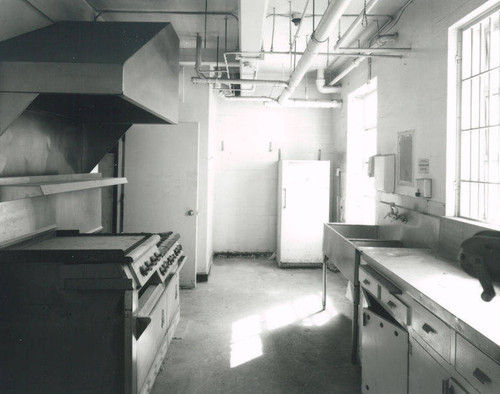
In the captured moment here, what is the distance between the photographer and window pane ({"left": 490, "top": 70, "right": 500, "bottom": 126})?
2.51m

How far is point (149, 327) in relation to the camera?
2.19 m

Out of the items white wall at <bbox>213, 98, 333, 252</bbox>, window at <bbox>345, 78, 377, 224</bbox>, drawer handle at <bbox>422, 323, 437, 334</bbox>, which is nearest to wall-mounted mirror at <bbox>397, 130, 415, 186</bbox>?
window at <bbox>345, 78, 377, 224</bbox>

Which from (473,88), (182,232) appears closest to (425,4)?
(473,88)

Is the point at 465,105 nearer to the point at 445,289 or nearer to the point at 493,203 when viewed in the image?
the point at 493,203

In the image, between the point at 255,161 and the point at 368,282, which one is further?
the point at 255,161

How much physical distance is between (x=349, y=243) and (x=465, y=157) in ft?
3.51

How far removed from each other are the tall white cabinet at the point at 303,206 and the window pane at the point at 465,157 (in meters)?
2.65

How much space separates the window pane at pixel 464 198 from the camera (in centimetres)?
275

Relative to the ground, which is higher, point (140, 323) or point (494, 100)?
point (494, 100)

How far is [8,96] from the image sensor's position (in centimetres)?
188

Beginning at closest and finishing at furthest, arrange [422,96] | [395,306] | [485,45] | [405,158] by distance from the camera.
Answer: [395,306] < [485,45] < [422,96] < [405,158]

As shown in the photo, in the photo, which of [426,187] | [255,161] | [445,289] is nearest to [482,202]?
[426,187]

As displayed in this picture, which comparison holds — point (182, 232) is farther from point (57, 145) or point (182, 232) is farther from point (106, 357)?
point (106, 357)

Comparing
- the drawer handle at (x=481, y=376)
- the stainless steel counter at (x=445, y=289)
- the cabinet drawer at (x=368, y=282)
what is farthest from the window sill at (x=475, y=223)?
the drawer handle at (x=481, y=376)
